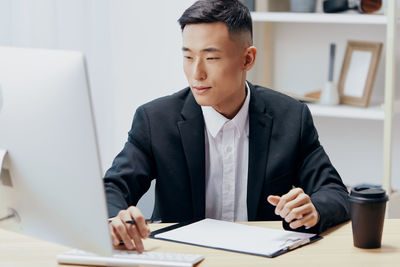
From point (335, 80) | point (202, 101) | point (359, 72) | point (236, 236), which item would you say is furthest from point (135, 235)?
point (335, 80)

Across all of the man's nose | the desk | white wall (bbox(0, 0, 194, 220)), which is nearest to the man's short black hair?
the man's nose

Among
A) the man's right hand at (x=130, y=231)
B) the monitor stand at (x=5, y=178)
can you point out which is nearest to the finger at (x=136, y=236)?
the man's right hand at (x=130, y=231)

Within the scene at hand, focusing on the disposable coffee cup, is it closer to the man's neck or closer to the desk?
the desk

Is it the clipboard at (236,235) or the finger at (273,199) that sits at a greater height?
the finger at (273,199)

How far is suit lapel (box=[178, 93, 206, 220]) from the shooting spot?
191 cm

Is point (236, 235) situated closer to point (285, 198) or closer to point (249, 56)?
point (285, 198)

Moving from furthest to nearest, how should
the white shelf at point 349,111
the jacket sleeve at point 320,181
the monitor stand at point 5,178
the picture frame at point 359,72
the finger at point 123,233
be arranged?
the picture frame at point 359,72 < the white shelf at point 349,111 < the jacket sleeve at point 320,181 < the finger at point 123,233 < the monitor stand at point 5,178

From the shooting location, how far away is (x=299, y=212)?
1.57 meters

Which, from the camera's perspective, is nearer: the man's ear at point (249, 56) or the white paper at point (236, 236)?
the white paper at point (236, 236)

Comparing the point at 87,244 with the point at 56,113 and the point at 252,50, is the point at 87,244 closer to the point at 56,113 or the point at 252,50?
the point at 56,113

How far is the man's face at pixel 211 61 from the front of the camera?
1778mm

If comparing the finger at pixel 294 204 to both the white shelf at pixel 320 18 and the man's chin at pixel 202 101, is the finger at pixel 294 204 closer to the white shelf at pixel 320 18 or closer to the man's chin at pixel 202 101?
the man's chin at pixel 202 101

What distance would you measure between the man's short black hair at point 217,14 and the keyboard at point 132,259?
656 millimetres

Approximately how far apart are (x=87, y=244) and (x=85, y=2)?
211cm
